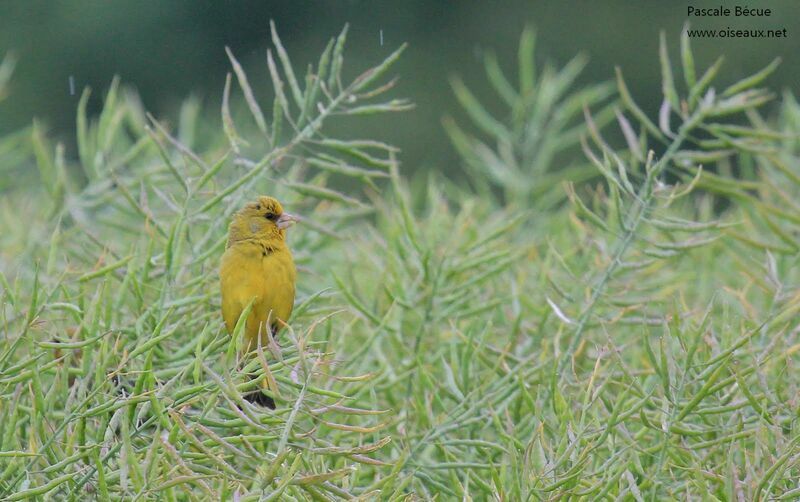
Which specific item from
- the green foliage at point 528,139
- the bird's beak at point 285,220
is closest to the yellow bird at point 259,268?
the bird's beak at point 285,220

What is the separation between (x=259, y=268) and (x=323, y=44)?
29.9 feet

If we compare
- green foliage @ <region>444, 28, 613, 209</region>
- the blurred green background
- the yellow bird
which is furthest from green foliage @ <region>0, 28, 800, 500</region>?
the blurred green background

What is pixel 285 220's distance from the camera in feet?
6.07

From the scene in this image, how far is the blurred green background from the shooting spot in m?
9.99

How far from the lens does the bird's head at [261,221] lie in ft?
5.88

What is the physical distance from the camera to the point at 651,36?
35.1 feet

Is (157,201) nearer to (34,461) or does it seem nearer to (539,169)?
(539,169)

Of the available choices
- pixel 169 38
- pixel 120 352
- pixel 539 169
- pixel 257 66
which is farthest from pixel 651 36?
pixel 120 352

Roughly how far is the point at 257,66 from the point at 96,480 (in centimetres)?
936

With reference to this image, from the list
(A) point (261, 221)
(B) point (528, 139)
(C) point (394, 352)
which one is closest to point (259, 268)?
(A) point (261, 221)

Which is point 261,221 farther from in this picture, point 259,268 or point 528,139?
point 528,139

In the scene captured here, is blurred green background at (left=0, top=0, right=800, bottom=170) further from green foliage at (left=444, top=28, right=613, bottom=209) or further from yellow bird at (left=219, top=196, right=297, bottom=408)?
yellow bird at (left=219, top=196, right=297, bottom=408)

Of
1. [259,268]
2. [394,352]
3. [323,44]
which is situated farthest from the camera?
[323,44]

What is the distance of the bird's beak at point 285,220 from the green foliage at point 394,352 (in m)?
0.07
